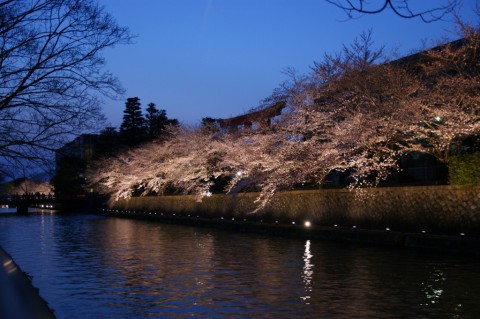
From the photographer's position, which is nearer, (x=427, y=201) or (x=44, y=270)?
(x=44, y=270)

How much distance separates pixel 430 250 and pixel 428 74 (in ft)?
27.0

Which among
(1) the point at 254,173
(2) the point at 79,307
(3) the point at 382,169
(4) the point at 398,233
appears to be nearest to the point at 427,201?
(4) the point at 398,233

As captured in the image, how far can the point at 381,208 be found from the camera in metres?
24.8

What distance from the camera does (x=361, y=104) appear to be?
26.6 m

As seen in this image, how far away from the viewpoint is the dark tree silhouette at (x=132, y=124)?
78312 millimetres

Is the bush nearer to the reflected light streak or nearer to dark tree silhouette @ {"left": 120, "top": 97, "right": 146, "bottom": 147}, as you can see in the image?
the reflected light streak

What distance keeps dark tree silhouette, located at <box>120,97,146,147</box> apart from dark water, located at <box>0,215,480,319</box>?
57.6 metres

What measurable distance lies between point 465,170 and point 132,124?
64207 mm

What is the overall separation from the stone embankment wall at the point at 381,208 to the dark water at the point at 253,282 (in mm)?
2655

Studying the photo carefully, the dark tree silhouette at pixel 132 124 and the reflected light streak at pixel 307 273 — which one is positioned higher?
the dark tree silhouette at pixel 132 124

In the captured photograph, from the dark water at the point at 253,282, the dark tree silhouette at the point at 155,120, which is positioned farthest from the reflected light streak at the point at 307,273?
the dark tree silhouette at the point at 155,120

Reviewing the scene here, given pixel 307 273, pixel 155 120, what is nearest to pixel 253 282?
pixel 307 273

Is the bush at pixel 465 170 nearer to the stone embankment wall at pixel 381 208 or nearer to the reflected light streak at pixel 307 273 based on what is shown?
the stone embankment wall at pixel 381 208

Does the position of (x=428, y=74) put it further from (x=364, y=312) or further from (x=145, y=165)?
(x=145, y=165)
